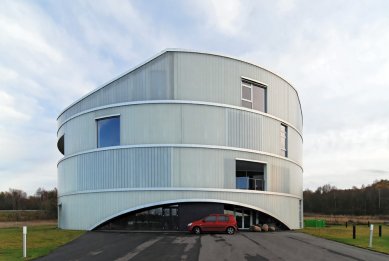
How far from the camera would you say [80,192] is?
3231 cm

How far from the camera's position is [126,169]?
2992cm

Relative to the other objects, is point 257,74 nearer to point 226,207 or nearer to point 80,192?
point 226,207

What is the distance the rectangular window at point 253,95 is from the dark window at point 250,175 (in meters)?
4.79

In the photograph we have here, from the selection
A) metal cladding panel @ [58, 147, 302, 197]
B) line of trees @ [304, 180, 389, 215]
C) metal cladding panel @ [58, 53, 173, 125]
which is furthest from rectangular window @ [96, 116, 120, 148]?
line of trees @ [304, 180, 389, 215]

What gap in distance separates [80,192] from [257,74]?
702 inches

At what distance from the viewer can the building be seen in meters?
29.5

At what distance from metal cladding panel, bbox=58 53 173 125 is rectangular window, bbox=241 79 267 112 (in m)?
6.53

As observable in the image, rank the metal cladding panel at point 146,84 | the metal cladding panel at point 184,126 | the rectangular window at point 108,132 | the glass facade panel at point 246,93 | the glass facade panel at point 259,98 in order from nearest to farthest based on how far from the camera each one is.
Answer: the metal cladding panel at point 184,126 → the metal cladding panel at point 146,84 → the rectangular window at point 108,132 → the glass facade panel at point 246,93 → the glass facade panel at point 259,98

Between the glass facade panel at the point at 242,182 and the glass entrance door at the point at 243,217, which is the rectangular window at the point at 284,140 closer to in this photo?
the glass facade panel at the point at 242,182

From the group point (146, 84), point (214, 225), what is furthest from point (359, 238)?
point (146, 84)

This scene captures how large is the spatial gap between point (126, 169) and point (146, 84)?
22.2 ft

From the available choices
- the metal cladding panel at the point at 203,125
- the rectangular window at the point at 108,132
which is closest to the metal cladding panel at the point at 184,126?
the metal cladding panel at the point at 203,125

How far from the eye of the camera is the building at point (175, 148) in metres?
29.5

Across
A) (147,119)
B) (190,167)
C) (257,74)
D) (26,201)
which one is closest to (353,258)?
(190,167)
